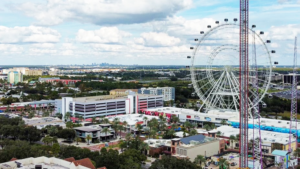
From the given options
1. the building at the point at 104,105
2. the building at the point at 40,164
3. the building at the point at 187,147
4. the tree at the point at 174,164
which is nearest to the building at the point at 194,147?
the building at the point at 187,147

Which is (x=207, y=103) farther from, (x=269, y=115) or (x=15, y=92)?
(x=15, y=92)

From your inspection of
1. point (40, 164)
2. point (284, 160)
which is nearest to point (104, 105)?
point (284, 160)

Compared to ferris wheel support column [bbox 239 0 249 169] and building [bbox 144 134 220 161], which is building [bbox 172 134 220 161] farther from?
ferris wheel support column [bbox 239 0 249 169]

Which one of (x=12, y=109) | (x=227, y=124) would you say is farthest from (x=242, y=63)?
(x=12, y=109)

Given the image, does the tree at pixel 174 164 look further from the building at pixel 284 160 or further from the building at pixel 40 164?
the building at pixel 284 160

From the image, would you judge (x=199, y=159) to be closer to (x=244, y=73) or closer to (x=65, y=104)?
(x=244, y=73)

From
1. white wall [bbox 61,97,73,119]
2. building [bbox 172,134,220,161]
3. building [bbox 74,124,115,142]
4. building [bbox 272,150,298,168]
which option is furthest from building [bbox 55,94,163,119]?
building [bbox 272,150,298,168]

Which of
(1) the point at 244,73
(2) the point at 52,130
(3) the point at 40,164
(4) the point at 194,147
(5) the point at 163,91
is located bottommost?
(4) the point at 194,147
